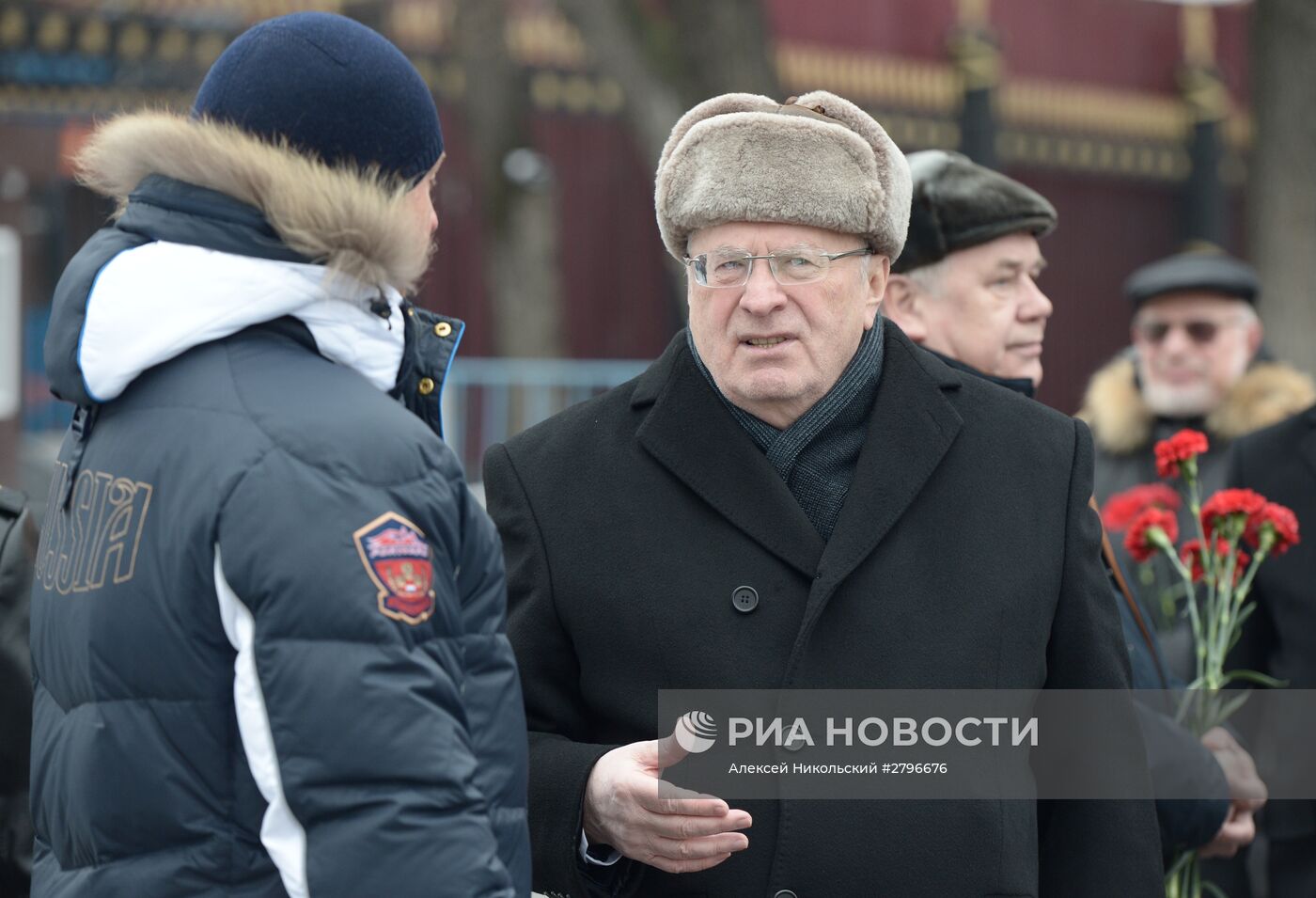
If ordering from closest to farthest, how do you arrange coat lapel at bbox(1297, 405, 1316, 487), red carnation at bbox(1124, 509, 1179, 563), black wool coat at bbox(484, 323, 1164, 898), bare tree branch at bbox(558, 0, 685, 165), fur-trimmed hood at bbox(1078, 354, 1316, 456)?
black wool coat at bbox(484, 323, 1164, 898) < red carnation at bbox(1124, 509, 1179, 563) < coat lapel at bbox(1297, 405, 1316, 487) < fur-trimmed hood at bbox(1078, 354, 1316, 456) < bare tree branch at bbox(558, 0, 685, 165)

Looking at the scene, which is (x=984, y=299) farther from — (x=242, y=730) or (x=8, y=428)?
(x=8, y=428)

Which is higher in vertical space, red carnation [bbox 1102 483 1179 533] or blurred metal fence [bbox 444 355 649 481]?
blurred metal fence [bbox 444 355 649 481]

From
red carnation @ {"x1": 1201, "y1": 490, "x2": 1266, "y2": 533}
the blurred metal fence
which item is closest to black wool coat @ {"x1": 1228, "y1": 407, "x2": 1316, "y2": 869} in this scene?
red carnation @ {"x1": 1201, "y1": 490, "x2": 1266, "y2": 533}

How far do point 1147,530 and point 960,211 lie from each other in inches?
28.3

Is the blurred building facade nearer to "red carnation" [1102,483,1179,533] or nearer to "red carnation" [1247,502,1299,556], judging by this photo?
"red carnation" [1102,483,1179,533]

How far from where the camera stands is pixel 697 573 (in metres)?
2.49

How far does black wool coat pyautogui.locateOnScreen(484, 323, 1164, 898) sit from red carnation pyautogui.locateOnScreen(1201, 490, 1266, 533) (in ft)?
2.23

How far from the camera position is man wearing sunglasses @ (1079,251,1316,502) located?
198 inches

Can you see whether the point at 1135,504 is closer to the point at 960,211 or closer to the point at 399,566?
the point at 960,211

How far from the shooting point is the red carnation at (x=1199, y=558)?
3.27 meters

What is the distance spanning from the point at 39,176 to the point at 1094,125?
26.2 ft

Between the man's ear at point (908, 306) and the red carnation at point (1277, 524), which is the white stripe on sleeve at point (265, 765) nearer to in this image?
the man's ear at point (908, 306)

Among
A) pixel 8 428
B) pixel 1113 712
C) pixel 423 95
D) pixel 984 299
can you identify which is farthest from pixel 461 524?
pixel 8 428

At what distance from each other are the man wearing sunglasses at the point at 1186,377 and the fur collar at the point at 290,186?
3.54 metres
